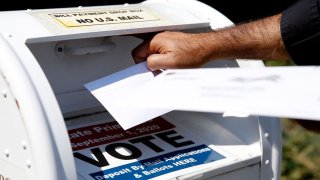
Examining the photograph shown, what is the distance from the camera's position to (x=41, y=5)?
3211 millimetres

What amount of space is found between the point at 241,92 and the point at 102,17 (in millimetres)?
625

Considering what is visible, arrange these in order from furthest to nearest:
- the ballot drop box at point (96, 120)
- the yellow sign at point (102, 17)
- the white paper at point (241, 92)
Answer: the yellow sign at point (102, 17) < the ballot drop box at point (96, 120) < the white paper at point (241, 92)

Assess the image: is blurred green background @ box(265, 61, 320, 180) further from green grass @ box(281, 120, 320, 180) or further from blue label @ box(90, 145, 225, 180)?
blue label @ box(90, 145, 225, 180)

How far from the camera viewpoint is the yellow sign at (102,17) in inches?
64.0

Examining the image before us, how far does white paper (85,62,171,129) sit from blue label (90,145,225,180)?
0.15m

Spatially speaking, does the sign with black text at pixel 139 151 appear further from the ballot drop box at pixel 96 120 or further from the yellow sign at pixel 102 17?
the yellow sign at pixel 102 17

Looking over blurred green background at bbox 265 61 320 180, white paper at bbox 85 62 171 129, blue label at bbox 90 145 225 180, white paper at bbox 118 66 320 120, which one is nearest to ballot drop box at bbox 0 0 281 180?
blue label at bbox 90 145 225 180

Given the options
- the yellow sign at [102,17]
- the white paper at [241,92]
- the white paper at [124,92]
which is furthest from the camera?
the yellow sign at [102,17]

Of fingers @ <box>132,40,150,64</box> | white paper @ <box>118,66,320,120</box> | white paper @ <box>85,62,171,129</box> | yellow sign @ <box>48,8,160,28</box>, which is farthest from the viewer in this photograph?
fingers @ <box>132,40,150,64</box>

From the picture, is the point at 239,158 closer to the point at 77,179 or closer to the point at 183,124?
the point at 183,124

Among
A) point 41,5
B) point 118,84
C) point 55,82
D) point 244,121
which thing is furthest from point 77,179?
point 41,5

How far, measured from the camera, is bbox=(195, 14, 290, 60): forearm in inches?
66.0

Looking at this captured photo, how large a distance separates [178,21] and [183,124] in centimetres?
34

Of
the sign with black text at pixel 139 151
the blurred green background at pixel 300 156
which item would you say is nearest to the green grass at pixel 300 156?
the blurred green background at pixel 300 156
